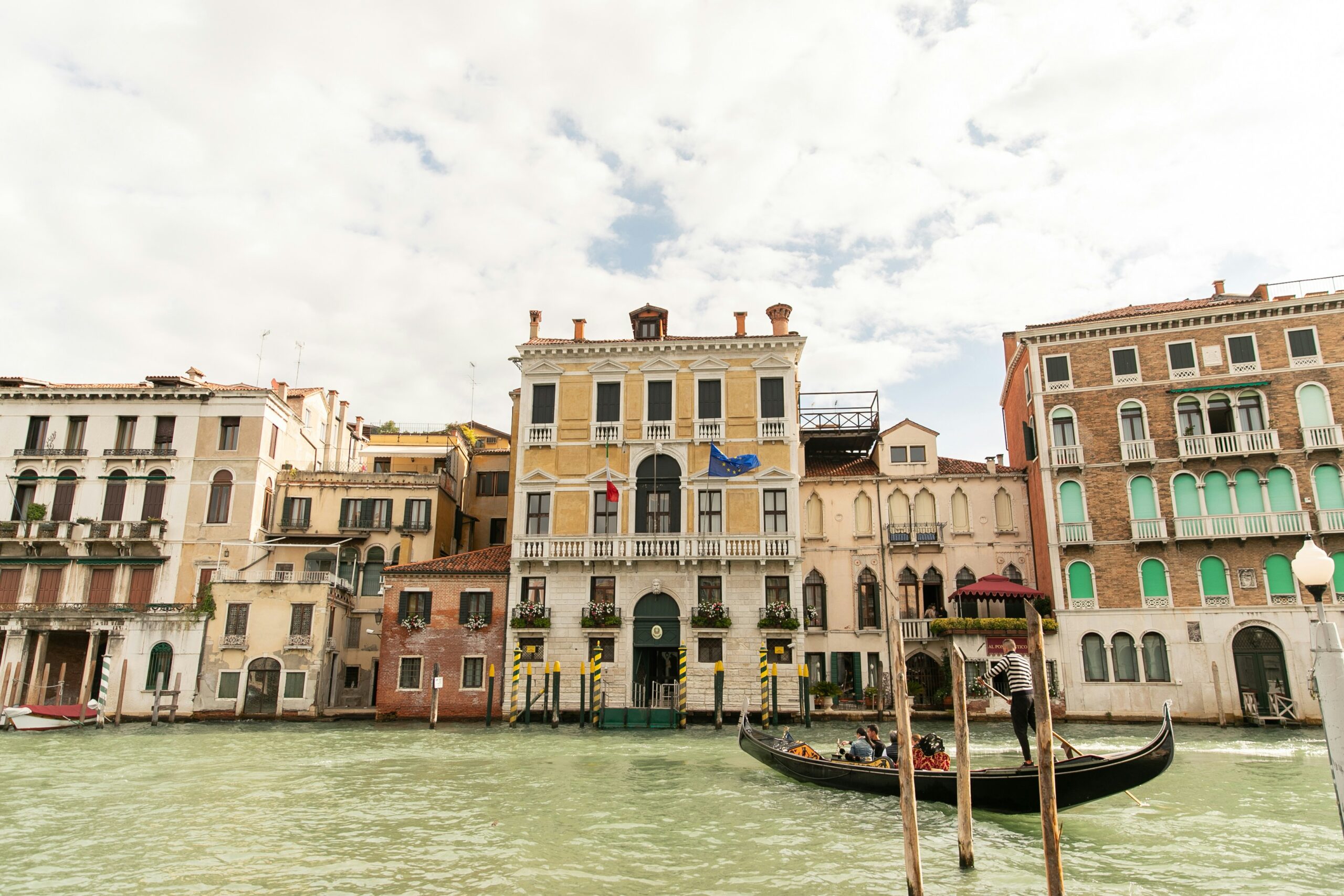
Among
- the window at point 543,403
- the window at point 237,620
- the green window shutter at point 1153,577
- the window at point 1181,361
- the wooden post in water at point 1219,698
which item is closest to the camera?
the wooden post in water at point 1219,698

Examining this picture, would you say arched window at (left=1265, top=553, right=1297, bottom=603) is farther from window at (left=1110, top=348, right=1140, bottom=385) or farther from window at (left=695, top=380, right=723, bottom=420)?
window at (left=695, top=380, right=723, bottom=420)

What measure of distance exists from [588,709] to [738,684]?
432 centimetres

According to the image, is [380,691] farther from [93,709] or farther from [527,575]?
[93,709]

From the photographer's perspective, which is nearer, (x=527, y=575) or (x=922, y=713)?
(x=922, y=713)

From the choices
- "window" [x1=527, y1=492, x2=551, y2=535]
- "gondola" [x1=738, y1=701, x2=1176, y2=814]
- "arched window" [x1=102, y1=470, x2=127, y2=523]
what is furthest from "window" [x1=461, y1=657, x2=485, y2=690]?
"gondola" [x1=738, y1=701, x2=1176, y2=814]

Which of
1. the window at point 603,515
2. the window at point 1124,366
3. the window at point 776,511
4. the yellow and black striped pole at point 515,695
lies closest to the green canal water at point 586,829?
the yellow and black striped pole at point 515,695

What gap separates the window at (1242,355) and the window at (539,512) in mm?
19861

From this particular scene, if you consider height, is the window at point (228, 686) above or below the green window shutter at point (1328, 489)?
below

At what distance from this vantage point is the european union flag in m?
27.1

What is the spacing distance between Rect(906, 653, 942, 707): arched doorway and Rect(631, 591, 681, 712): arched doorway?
676cm

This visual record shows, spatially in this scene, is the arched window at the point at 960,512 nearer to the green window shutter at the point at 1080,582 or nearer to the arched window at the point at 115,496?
the green window shutter at the point at 1080,582

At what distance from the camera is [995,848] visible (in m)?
11.0

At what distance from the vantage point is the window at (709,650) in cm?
2612

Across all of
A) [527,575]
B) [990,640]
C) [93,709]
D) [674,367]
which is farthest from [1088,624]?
[93,709]
